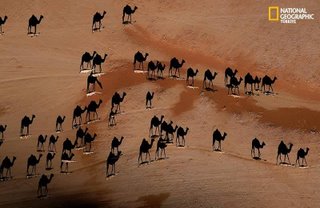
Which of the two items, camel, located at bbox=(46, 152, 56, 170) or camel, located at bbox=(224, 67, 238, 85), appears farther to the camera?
camel, located at bbox=(224, 67, 238, 85)

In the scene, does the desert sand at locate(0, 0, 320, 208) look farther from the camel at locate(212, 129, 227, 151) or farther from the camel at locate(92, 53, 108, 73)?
the camel at locate(92, 53, 108, 73)

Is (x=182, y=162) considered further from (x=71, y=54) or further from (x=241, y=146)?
(x=71, y=54)

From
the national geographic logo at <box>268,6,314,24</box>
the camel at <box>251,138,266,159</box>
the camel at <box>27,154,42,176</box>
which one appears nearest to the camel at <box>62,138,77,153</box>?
the camel at <box>27,154,42,176</box>

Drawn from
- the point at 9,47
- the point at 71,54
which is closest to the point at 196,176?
the point at 71,54

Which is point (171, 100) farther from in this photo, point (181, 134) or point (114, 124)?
point (114, 124)

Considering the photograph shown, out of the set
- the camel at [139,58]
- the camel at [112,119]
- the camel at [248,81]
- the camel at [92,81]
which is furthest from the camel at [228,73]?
the camel at [92,81]

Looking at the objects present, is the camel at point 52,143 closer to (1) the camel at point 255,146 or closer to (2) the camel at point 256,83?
(1) the camel at point 255,146

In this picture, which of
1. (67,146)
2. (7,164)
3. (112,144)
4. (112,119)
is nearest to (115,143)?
(112,144)
